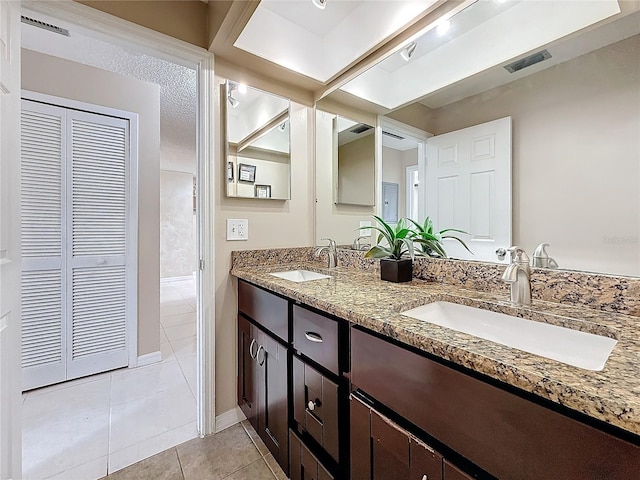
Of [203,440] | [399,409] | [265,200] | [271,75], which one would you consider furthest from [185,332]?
[399,409]

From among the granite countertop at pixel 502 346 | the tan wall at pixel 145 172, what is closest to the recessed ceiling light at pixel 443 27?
the granite countertop at pixel 502 346

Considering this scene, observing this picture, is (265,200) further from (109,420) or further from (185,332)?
(185,332)

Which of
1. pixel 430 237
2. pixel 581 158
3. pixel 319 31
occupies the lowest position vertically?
pixel 430 237

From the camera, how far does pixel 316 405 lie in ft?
3.37

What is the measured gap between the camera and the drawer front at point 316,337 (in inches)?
37.2

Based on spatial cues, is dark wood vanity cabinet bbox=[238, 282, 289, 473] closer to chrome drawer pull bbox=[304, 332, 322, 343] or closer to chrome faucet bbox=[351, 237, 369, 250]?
chrome drawer pull bbox=[304, 332, 322, 343]

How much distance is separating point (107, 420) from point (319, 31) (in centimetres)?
260

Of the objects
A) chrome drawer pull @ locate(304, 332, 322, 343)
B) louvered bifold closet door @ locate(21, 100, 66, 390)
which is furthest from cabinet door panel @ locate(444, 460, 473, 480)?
louvered bifold closet door @ locate(21, 100, 66, 390)

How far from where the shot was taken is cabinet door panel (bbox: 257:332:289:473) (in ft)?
4.00

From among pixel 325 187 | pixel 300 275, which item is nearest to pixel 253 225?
pixel 300 275

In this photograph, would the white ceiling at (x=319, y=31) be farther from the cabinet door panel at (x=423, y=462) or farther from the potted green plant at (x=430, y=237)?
the cabinet door panel at (x=423, y=462)

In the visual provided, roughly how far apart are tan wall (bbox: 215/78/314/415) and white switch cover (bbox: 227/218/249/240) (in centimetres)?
2

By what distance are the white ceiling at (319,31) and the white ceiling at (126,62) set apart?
0.62 meters

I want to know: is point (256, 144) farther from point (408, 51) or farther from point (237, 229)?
point (408, 51)
